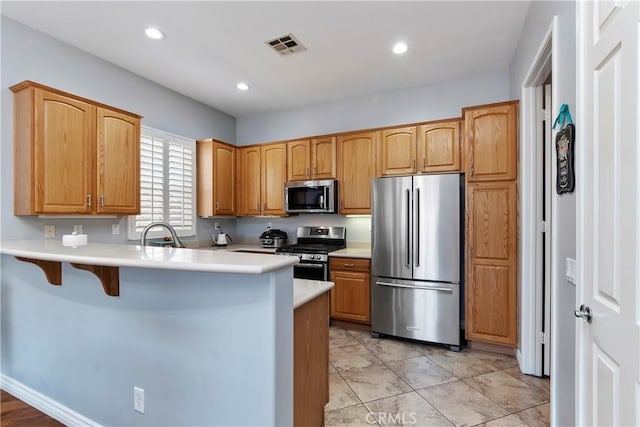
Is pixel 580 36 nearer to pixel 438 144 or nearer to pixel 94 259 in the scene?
pixel 438 144

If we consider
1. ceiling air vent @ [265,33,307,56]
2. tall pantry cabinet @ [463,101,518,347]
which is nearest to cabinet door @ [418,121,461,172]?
tall pantry cabinet @ [463,101,518,347]

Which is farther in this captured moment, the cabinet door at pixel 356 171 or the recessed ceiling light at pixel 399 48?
the cabinet door at pixel 356 171

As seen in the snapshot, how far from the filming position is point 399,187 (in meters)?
3.22

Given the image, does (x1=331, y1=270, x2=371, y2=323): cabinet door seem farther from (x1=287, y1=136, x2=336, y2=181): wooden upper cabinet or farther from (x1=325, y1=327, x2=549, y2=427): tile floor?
(x1=287, y1=136, x2=336, y2=181): wooden upper cabinet

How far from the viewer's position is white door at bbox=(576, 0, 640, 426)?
96 cm

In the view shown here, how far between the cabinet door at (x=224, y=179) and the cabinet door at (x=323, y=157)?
1.26 metres

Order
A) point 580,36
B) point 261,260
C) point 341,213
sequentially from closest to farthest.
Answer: point 261,260
point 580,36
point 341,213

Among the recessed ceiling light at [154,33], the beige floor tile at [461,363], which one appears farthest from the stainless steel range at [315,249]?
the recessed ceiling light at [154,33]

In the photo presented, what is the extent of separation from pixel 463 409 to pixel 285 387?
148 cm

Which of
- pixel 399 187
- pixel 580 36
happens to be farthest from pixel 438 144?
pixel 580 36

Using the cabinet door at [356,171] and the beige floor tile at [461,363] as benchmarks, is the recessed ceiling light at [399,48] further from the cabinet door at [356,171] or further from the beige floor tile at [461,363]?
the beige floor tile at [461,363]

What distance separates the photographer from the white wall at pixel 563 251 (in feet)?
4.89

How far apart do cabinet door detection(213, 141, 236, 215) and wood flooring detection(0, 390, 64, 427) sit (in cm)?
251

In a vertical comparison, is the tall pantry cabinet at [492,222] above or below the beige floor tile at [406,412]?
above
